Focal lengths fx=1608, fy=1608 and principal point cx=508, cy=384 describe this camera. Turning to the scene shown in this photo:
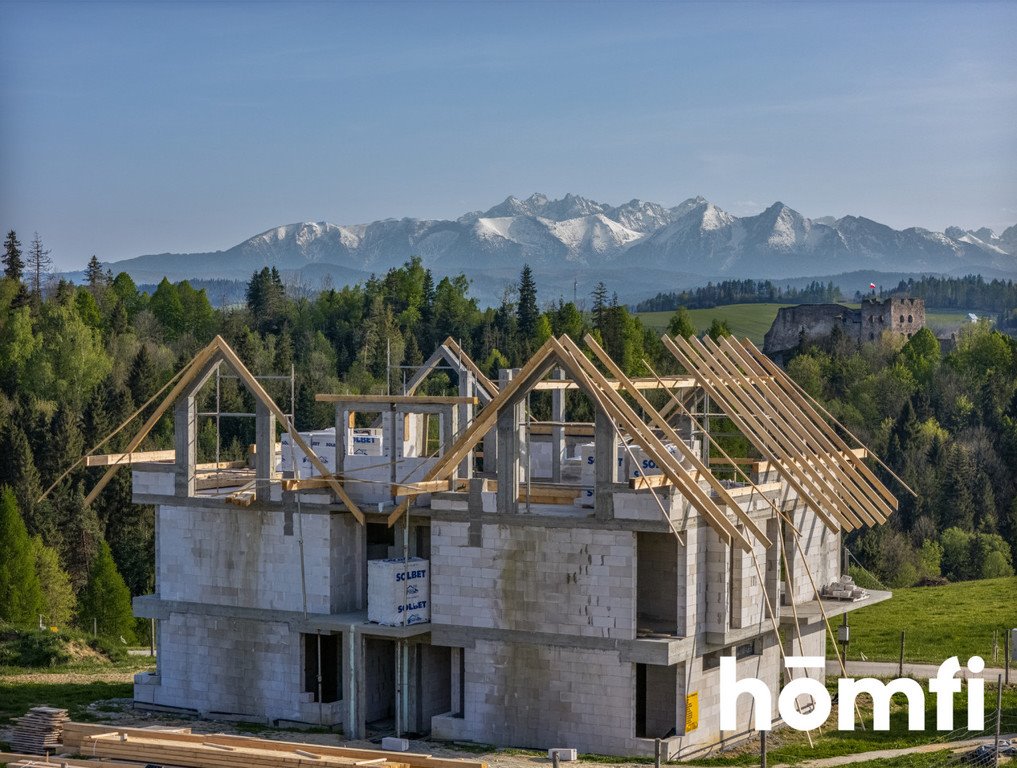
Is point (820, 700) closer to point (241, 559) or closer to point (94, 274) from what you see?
point (241, 559)

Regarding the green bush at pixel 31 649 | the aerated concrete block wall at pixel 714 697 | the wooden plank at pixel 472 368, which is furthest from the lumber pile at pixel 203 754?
the wooden plank at pixel 472 368

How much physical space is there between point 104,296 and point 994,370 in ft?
252

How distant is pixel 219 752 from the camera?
3212 centimetres

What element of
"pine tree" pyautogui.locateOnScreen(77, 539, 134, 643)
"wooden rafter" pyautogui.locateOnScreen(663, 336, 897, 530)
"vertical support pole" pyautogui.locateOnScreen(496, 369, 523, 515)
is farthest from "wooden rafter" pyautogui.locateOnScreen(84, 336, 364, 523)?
"pine tree" pyautogui.locateOnScreen(77, 539, 134, 643)

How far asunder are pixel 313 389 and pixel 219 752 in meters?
79.8

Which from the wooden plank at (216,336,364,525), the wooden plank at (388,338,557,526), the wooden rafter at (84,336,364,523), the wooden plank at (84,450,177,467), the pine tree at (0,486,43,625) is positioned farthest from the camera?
the pine tree at (0,486,43,625)

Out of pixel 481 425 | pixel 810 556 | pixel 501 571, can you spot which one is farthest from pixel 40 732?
pixel 810 556

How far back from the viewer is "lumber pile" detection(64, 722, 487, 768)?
31.6 meters

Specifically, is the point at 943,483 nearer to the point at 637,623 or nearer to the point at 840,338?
the point at 840,338

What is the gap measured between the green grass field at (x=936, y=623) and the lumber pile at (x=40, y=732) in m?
27.1

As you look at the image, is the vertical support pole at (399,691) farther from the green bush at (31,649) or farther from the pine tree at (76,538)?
the pine tree at (76,538)

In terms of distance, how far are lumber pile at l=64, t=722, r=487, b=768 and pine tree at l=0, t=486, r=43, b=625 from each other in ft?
111

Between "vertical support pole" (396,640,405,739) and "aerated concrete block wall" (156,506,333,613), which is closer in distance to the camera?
"vertical support pole" (396,640,405,739)

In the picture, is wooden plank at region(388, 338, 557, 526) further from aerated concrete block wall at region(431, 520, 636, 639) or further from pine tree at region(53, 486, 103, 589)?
pine tree at region(53, 486, 103, 589)
